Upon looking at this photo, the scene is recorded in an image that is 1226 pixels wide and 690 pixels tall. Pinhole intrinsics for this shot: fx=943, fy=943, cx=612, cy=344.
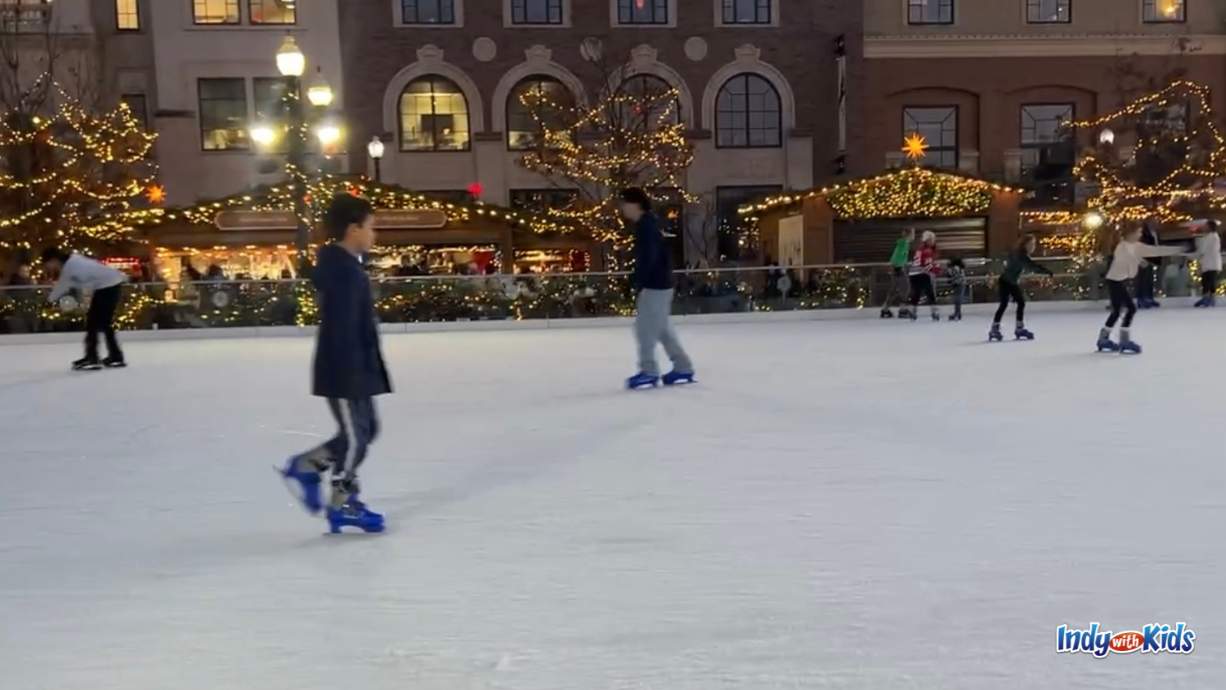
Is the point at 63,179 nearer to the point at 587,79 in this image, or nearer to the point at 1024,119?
the point at 587,79

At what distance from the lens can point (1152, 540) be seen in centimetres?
303

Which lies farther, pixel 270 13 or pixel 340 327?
pixel 270 13

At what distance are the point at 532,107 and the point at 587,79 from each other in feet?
4.76

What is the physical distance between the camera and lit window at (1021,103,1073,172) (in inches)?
893

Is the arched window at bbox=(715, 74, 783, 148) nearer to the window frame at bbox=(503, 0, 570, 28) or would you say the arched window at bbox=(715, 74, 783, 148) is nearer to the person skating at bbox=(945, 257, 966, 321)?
the window frame at bbox=(503, 0, 570, 28)

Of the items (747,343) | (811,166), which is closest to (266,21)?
(811,166)

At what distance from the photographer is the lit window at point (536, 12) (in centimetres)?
2139

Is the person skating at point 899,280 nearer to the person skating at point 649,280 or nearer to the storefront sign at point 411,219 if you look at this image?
the person skating at point 649,280

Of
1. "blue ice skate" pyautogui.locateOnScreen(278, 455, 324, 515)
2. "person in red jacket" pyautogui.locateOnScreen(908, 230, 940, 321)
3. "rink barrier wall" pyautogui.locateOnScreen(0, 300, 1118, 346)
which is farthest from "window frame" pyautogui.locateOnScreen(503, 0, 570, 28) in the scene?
"blue ice skate" pyautogui.locateOnScreen(278, 455, 324, 515)

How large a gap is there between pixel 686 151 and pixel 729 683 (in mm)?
18453

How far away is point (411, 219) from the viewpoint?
17.1 meters

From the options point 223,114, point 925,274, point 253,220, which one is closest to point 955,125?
point 925,274

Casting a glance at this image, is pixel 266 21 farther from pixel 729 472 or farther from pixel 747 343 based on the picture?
pixel 729 472

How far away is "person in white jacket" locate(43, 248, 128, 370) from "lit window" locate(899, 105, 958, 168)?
60.7 ft
